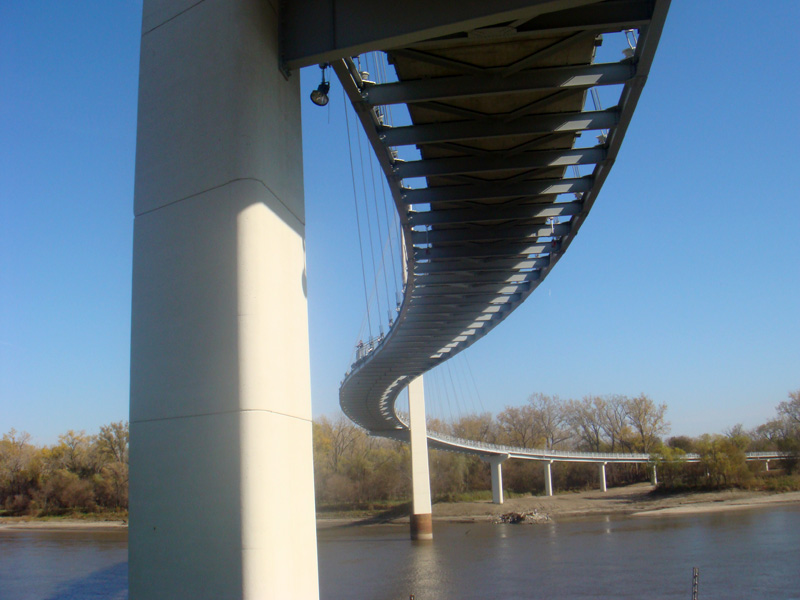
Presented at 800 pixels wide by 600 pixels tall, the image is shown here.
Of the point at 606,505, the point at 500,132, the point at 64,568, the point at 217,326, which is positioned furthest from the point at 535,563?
the point at 606,505

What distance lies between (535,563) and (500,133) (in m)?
20.9

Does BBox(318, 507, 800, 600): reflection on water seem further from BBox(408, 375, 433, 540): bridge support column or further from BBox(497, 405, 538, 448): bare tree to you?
BBox(497, 405, 538, 448): bare tree

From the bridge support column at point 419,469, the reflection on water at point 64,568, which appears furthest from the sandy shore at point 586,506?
the bridge support column at point 419,469

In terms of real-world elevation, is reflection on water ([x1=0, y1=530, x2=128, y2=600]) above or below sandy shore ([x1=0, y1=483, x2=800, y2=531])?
above

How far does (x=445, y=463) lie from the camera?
68.7 meters

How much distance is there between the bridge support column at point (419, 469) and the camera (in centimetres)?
3834

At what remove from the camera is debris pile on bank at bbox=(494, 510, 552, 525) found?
48.1 metres

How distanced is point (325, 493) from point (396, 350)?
4566 cm

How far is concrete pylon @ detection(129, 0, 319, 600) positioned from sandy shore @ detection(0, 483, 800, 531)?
4765 centimetres

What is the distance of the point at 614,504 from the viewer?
5544 cm

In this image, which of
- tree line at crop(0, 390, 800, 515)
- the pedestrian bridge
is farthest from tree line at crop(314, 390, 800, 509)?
the pedestrian bridge

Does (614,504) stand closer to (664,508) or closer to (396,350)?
(664,508)

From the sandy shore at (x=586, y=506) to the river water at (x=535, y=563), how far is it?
18.2 ft

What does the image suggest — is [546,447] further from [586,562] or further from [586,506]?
[586,562]
